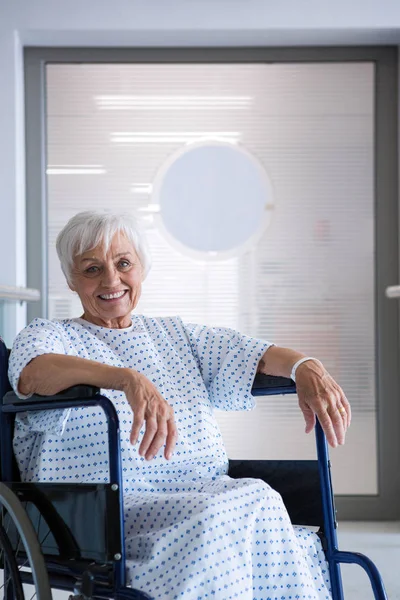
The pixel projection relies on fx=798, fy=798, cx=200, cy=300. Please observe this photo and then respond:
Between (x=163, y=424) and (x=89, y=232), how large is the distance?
0.60 metres

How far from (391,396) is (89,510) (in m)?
2.14

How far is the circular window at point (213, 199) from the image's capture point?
3.33m

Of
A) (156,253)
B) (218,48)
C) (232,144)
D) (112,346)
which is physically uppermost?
(218,48)

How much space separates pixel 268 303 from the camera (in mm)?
3328

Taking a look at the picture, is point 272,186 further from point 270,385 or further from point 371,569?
point 371,569

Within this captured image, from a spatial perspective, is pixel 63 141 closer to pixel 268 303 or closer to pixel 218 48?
pixel 218 48

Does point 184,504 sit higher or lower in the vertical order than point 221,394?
lower

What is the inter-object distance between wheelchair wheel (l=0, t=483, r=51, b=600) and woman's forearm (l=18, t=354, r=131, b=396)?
7.7 inches

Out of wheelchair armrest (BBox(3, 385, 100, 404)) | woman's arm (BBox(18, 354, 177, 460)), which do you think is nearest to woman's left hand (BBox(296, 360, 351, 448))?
woman's arm (BBox(18, 354, 177, 460))

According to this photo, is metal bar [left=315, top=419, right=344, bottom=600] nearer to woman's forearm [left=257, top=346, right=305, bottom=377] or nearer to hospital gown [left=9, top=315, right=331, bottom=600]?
hospital gown [left=9, top=315, right=331, bottom=600]

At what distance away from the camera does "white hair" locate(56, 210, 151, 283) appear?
73.9 inches

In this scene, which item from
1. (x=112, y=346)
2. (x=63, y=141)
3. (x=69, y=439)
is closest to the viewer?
(x=69, y=439)

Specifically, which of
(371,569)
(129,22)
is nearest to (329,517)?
(371,569)

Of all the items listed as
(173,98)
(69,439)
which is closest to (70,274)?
(69,439)
